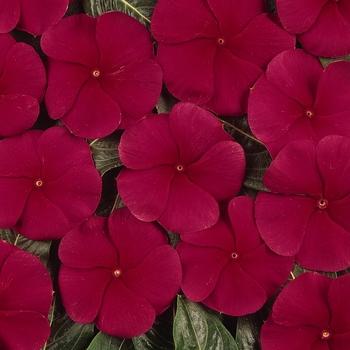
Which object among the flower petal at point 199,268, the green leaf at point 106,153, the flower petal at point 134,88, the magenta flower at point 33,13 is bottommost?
the flower petal at point 199,268

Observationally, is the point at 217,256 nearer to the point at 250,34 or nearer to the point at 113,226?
the point at 113,226

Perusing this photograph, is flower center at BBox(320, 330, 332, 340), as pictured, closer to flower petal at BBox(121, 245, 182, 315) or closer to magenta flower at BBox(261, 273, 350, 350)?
magenta flower at BBox(261, 273, 350, 350)

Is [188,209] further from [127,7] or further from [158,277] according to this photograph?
[127,7]

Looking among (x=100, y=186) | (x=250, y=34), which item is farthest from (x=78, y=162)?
(x=250, y=34)

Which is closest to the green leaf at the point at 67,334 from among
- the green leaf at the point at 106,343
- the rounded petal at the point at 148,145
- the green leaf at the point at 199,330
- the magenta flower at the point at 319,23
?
the green leaf at the point at 106,343

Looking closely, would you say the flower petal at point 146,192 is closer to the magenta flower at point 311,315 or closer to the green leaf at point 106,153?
the green leaf at point 106,153
